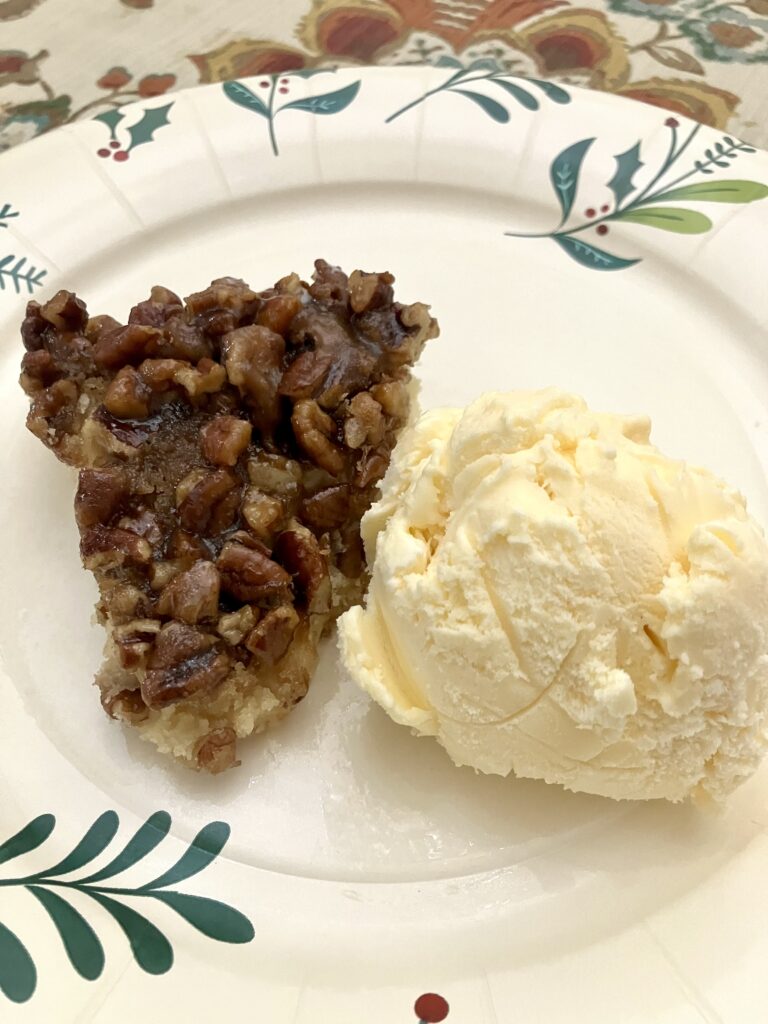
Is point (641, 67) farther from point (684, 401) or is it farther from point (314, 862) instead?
point (314, 862)

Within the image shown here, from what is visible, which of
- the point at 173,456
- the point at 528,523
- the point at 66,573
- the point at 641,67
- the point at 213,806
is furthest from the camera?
the point at 641,67

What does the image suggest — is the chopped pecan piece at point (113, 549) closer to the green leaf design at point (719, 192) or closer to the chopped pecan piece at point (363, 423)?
the chopped pecan piece at point (363, 423)

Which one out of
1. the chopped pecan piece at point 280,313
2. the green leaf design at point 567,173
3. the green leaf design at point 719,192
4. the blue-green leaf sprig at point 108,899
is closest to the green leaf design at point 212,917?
the blue-green leaf sprig at point 108,899

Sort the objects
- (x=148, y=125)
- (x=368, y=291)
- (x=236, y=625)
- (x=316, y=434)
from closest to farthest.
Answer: (x=236, y=625) → (x=316, y=434) → (x=368, y=291) → (x=148, y=125)

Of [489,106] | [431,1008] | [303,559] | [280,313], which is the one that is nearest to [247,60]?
[489,106]

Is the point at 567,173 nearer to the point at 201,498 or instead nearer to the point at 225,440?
the point at 225,440

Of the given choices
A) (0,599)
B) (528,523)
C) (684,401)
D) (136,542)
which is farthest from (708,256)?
(0,599)
